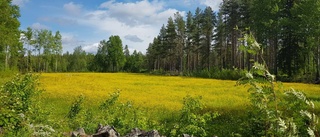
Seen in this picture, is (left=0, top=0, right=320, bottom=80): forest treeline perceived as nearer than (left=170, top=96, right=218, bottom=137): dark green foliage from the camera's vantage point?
No

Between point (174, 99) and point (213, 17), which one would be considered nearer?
point (174, 99)

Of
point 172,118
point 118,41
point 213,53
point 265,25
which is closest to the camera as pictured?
point 172,118

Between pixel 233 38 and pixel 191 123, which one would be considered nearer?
pixel 191 123

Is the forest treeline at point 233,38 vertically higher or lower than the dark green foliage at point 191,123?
higher

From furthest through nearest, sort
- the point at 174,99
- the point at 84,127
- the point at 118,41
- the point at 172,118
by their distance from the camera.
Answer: the point at 118,41 → the point at 174,99 → the point at 172,118 → the point at 84,127

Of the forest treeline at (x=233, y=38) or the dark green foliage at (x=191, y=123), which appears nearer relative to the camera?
the dark green foliage at (x=191, y=123)

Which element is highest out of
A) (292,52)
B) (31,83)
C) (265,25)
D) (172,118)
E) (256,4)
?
(256,4)

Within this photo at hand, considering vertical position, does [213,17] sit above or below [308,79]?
above

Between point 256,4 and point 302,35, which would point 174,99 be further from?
point 256,4

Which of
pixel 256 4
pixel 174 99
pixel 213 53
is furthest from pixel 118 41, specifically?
pixel 174 99

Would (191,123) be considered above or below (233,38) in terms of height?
below

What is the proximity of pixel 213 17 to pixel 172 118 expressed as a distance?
2731 inches

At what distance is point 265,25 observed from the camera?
4662 cm

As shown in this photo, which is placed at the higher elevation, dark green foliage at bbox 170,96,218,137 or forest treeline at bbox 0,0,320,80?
forest treeline at bbox 0,0,320,80
